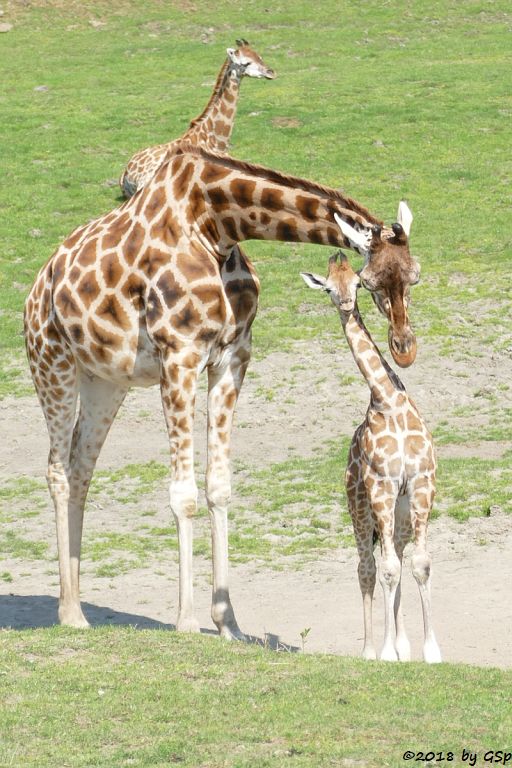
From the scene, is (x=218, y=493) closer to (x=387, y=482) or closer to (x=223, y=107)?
(x=387, y=482)

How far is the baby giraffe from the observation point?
9969 millimetres

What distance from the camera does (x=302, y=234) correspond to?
9.97 metres

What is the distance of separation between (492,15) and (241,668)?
112 feet

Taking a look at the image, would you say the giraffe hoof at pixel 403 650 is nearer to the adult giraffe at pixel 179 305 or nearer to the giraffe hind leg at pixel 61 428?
the adult giraffe at pixel 179 305

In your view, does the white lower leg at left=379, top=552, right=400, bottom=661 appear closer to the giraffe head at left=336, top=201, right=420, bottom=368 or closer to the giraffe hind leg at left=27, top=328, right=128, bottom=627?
the giraffe head at left=336, top=201, right=420, bottom=368

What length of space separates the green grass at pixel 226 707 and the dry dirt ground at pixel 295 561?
6.52ft

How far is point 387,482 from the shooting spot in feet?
33.0

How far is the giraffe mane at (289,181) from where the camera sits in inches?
375

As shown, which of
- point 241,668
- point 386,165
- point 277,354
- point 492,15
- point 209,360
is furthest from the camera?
point 492,15

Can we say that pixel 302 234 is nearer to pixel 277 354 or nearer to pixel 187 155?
pixel 187 155

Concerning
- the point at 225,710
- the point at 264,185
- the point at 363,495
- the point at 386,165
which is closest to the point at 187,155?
the point at 264,185

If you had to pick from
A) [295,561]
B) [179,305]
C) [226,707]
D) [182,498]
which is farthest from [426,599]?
[295,561]

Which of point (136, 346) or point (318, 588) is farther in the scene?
point (318, 588)

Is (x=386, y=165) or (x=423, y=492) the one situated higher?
(x=423, y=492)
